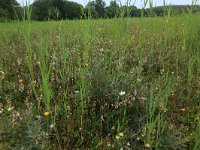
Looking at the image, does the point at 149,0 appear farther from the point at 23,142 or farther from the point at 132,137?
the point at 23,142

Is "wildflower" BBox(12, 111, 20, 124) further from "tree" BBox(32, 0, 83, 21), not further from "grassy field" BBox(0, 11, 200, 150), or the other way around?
"tree" BBox(32, 0, 83, 21)

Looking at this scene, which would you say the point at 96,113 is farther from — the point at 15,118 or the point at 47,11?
the point at 47,11

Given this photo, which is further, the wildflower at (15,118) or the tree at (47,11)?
the tree at (47,11)

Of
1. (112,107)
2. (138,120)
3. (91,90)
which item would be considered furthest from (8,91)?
(138,120)

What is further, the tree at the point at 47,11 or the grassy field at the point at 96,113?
the tree at the point at 47,11

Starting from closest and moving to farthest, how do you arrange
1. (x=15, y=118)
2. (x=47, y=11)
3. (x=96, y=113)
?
(x=15, y=118), (x=96, y=113), (x=47, y=11)

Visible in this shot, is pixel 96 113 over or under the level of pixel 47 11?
under

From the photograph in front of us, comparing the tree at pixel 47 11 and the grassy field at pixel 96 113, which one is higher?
the tree at pixel 47 11

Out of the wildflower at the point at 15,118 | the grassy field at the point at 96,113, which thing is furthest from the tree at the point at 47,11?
the wildflower at the point at 15,118

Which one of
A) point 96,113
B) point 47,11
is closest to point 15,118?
point 96,113

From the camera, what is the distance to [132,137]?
1.65m

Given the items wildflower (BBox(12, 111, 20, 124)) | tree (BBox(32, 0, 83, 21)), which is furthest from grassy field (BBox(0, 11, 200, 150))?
tree (BBox(32, 0, 83, 21))

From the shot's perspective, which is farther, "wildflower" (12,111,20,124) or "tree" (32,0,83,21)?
"tree" (32,0,83,21)

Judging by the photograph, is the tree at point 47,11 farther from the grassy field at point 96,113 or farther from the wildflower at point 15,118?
the wildflower at point 15,118
